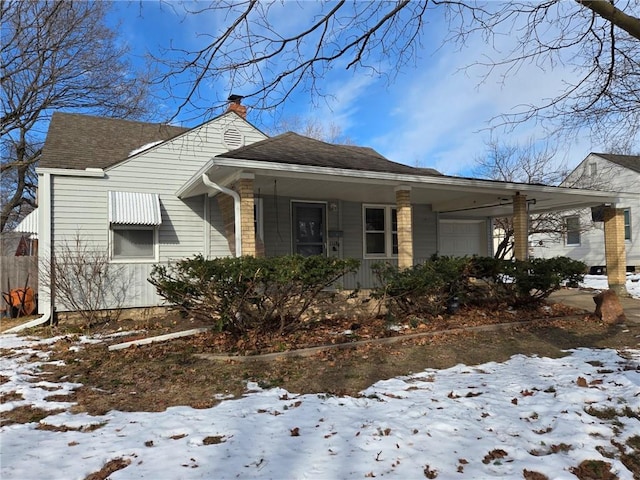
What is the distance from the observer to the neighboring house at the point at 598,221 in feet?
65.7

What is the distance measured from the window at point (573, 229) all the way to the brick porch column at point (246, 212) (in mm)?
17650

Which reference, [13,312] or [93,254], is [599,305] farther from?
[13,312]

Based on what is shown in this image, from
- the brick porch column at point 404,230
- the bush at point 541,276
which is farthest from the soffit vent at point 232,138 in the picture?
the bush at point 541,276

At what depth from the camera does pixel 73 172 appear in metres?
8.92

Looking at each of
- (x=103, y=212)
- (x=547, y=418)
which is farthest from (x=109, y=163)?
(x=547, y=418)

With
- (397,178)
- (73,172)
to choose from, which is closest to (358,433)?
(397,178)

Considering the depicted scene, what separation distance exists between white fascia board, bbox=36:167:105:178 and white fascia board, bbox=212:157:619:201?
12.0 feet

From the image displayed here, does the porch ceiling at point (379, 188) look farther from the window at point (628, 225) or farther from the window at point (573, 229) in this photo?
the window at point (628, 225)

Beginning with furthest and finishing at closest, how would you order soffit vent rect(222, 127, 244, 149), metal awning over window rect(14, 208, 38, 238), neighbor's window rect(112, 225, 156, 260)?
1. soffit vent rect(222, 127, 244, 149)
2. metal awning over window rect(14, 208, 38, 238)
3. neighbor's window rect(112, 225, 156, 260)

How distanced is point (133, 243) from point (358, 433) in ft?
25.3

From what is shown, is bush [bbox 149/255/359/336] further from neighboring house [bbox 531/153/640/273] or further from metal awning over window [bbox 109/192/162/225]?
neighboring house [bbox 531/153/640/273]

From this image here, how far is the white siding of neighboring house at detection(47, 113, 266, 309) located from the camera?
352 inches

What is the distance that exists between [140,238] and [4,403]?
18.9ft

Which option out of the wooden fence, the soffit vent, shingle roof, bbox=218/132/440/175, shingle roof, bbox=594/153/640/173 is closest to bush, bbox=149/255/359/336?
shingle roof, bbox=218/132/440/175
